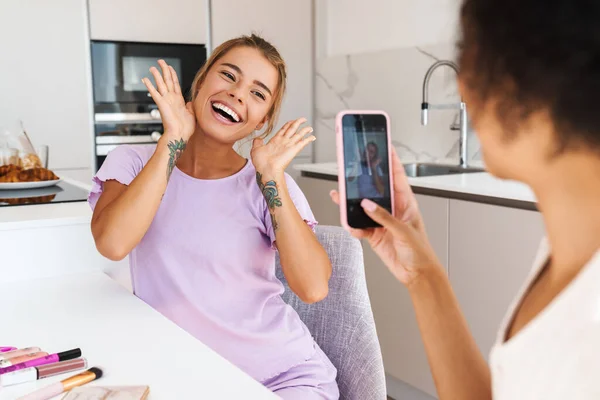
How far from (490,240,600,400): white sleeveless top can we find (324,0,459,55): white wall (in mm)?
2535

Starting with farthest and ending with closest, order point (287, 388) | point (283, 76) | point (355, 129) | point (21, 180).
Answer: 1. point (21, 180)
2. point (283, 76)
3. point (287, 388)
4. point (355, 129)

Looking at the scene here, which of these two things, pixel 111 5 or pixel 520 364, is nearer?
pixel 520 364

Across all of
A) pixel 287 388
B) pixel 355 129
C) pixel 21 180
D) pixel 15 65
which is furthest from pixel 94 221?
pixel 15 65

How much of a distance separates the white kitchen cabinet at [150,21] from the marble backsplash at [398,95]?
0.77 meters

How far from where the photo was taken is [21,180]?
2.09m

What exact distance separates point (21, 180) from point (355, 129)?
5.10 feet

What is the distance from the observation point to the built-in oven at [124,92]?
11.2 feet

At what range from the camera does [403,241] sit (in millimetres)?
724

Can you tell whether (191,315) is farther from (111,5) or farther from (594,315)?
(111,5)

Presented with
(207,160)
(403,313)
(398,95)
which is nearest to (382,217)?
(207,160)

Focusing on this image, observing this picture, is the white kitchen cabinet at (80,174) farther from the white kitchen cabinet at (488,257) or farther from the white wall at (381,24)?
the white kitchen cabinet at (488,257)

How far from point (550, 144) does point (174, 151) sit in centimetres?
96

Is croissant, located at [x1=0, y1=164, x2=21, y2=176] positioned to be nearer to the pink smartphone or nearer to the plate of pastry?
the plate of pastry

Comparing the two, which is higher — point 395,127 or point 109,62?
point 109,62
